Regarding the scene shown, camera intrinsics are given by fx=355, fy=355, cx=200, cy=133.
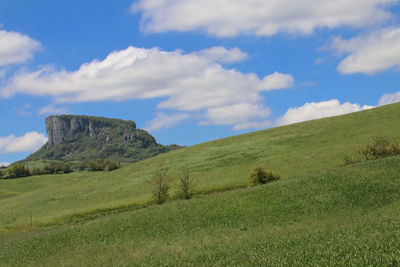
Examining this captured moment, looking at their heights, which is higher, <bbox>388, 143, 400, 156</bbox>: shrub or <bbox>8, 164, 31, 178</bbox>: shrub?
<bbox>8, 164, 31, 178</bbox>: shrub

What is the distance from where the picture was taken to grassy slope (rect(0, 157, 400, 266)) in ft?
56.2

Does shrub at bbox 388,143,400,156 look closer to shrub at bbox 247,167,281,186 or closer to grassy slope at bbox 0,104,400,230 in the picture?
grassy slope at bbox 0,104,400,230

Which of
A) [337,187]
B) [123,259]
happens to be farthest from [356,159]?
[123,259]

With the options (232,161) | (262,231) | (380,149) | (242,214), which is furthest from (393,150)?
(262,231)

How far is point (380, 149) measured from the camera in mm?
61812

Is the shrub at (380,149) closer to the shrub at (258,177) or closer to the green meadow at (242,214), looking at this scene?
the green meadow at (242,214)

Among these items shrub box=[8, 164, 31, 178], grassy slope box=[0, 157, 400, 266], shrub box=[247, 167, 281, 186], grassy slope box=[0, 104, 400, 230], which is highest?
shrub box=[8, 164, 31, 178]

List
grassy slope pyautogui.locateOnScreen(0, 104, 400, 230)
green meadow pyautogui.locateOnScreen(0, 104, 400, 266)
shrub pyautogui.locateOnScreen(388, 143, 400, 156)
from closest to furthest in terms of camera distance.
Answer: green meadow pyautogui.locateOnScreen(0, 104, 400, 266) < shrub pyautogui.locateOnScreen(388, 143, 400, 156) < grassy slope pyautogui.locateOnScreen(0, 104, 400, 230)

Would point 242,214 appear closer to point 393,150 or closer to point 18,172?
point 393,150

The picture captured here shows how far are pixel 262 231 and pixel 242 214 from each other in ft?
28.4

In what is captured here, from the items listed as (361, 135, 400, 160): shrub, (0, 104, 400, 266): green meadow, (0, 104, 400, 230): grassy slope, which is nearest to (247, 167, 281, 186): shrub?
(0, 104, 400, 266): green meadow

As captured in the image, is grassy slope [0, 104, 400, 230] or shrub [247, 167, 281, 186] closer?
shrub [247, 167, 281, 186]

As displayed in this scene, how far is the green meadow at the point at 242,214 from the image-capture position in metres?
19.9

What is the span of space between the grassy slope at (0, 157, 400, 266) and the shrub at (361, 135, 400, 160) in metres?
13.1
